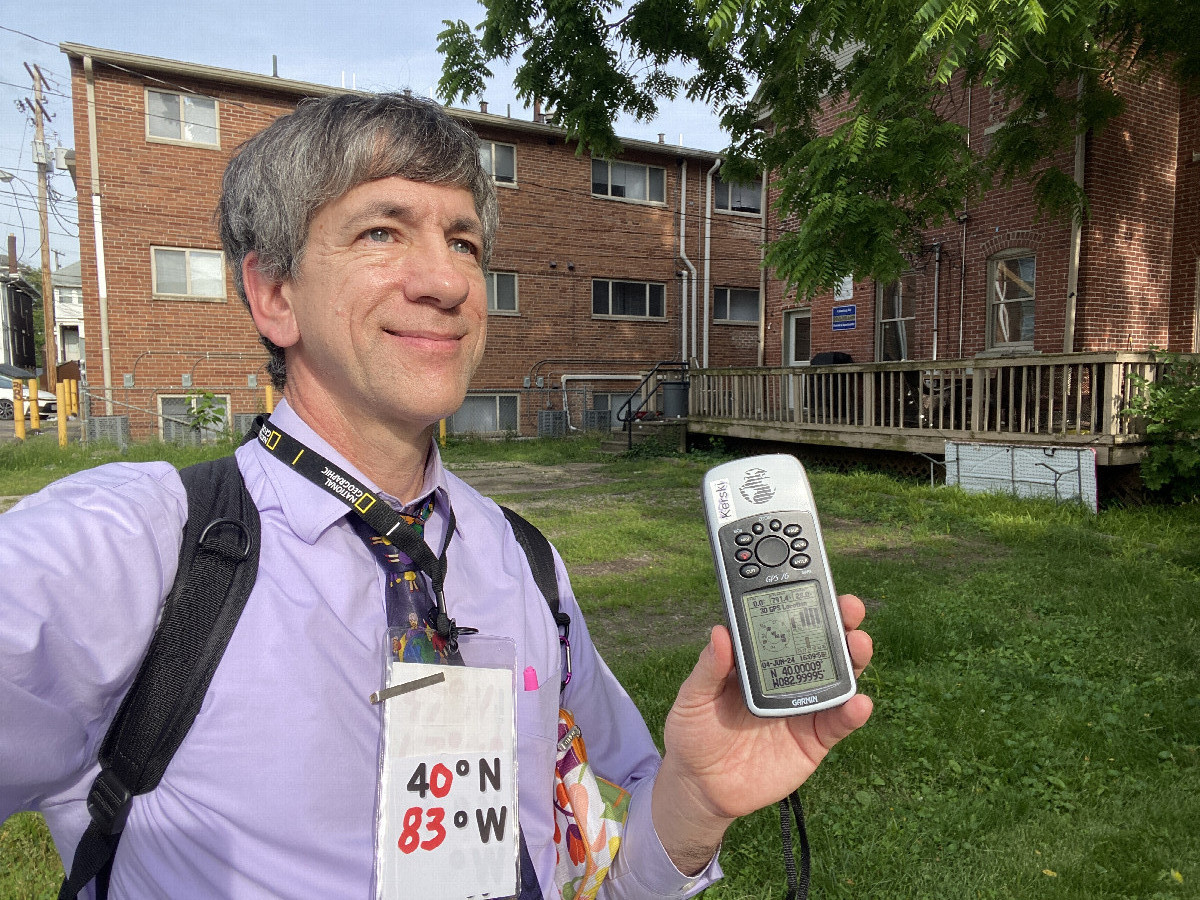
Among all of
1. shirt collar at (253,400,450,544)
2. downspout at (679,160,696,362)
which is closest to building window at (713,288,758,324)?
downspout at (679,160,696,362)

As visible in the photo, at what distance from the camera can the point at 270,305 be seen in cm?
153

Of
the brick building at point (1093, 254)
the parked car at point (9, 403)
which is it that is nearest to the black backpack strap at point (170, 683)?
the brick building at point (1093, 254)

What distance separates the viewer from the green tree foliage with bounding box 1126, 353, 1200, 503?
27.1 ft

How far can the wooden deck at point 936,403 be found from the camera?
877 centimetres

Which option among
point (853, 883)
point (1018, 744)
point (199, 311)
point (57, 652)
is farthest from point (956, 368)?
point (199, 311)

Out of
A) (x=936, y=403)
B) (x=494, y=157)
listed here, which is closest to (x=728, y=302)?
(x=494, y=157)

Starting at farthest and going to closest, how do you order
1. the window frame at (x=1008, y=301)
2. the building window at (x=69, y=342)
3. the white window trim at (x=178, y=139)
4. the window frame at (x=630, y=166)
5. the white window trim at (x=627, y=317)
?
1. the building window at (x=69, y=342)
2. the white window trim at (x=627, y=317)
3. the window frame at (x=630, y=166)
4. the white window trim at (x=178, y=139)
5. the window frame at (x=1008, y=301)

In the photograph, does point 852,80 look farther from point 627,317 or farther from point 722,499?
point 627,317

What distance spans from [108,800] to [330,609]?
37 cm

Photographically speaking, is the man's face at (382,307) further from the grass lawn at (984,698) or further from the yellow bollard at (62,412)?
the yellow bollard at (62,412)

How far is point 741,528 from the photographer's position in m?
1.48

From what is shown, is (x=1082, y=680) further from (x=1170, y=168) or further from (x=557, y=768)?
(x=1170, y=168)

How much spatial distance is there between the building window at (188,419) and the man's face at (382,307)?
1452 cm

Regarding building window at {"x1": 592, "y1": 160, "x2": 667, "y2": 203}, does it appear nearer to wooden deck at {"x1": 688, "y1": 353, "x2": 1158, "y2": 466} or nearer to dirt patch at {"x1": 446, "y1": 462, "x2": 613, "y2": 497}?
wooden deck at {"x1": 688, "y1": 353, "x2": 1158, "y2": 466}
